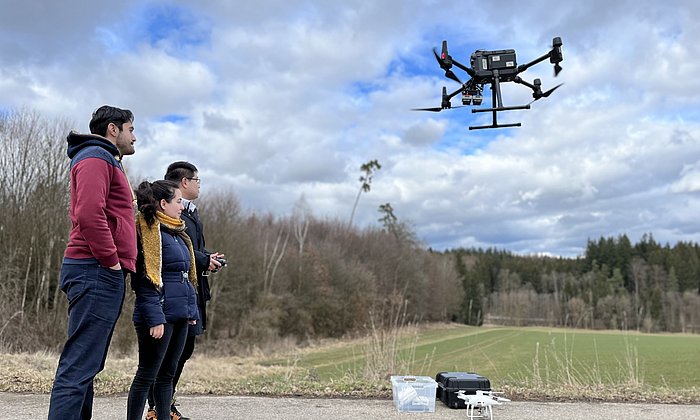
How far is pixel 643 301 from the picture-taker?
3088 inches

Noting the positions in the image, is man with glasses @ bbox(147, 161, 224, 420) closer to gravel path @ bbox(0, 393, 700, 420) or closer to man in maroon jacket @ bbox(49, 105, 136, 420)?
gravel path @ bbox(0, 393, 700, 420)

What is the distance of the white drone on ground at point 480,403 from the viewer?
190 inches

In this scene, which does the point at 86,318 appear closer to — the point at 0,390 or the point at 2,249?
the point at 0,390

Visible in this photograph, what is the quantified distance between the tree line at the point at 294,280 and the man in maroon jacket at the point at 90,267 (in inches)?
195

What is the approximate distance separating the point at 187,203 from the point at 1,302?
13100mm

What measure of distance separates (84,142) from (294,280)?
33.2m

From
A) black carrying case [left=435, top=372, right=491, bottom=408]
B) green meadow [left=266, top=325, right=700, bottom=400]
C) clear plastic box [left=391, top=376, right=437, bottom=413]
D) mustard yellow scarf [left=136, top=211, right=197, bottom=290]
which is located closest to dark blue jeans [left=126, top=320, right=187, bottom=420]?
mustard yellow scarf [left=136, top=211, right=197, bottom=290]

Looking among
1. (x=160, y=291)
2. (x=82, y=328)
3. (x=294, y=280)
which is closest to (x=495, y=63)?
(x=160, y=291)

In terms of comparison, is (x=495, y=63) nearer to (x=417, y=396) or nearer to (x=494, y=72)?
(x=494, y=72)

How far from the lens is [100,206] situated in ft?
10.5

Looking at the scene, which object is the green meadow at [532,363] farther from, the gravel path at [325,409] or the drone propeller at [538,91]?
the drone propeller at [538,91]

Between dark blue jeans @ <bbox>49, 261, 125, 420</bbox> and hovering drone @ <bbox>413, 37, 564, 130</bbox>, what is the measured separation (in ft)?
9.57

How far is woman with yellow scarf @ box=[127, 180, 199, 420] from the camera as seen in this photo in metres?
3.71

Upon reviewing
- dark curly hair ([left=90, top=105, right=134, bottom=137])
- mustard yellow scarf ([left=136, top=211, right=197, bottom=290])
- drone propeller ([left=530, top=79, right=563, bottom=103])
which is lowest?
mustard yellow scarf ([left=136, top=211, right=197, bottom=290])
